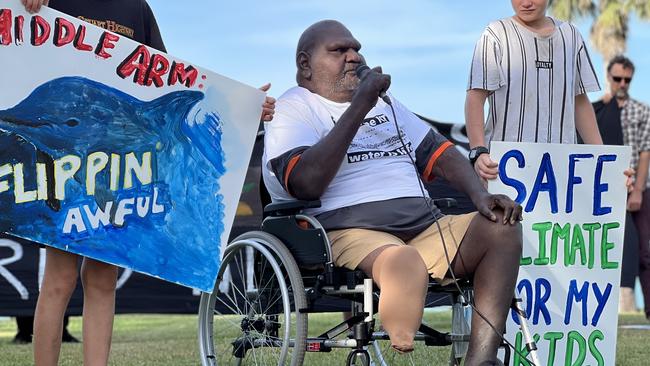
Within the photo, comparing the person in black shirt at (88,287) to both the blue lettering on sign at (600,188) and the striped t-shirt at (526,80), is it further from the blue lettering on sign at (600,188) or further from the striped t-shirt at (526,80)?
the blue lettering on sign at (600,188)

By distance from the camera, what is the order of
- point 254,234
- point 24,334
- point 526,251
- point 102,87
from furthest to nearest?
1. point 24,334
2. point 526,251
3. point 254,234
4. point 102,87

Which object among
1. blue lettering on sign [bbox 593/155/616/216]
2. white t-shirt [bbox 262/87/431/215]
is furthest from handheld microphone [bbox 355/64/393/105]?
blue lettering on sign [bbox 593/155/616/216]

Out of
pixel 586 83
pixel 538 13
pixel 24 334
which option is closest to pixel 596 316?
pixel 586 83

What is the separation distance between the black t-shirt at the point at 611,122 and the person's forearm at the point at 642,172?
0.20 m

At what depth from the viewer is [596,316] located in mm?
4379

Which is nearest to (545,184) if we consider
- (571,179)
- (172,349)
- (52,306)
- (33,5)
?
(571,179)

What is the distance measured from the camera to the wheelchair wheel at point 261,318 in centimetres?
369

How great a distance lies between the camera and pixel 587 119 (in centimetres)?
455

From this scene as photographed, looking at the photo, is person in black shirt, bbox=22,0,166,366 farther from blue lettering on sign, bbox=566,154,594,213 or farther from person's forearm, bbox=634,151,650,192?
person's forearm, bbox=634,151,650,192

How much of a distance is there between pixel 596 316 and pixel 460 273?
980mm

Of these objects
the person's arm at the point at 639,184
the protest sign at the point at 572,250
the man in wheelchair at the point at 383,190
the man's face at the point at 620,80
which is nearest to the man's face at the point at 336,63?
the man in wheelchair at the point at 383,190

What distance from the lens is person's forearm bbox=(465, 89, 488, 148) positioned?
14.0ft

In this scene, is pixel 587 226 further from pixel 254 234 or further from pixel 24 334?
pixel 24 334

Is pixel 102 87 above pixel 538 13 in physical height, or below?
→ below
